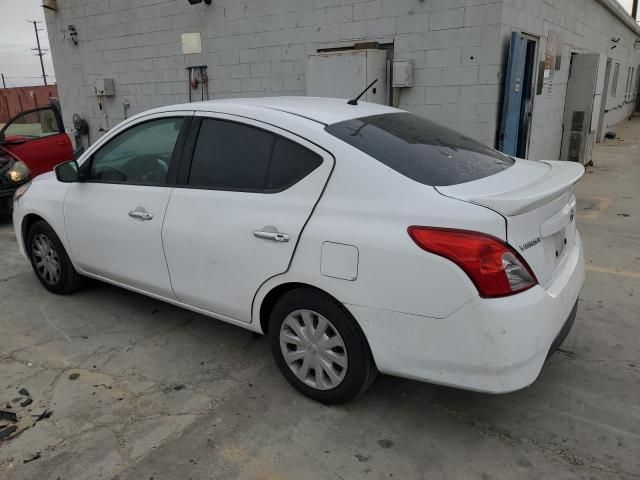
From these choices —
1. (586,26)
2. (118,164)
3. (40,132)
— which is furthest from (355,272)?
(586,26)

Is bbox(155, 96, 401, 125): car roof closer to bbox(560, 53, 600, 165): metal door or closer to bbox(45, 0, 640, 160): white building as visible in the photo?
bbox(45, 0, 640, 160): white building

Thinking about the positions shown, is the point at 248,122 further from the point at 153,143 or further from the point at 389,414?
the point at 389,414

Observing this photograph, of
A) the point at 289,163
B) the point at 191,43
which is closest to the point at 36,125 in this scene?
the point at 191,43

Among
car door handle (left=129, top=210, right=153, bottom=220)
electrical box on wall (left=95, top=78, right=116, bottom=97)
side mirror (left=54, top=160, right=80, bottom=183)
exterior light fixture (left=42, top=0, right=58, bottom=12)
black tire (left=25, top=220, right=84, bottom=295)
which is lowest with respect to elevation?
black tire (left=25, top=220, right=84, bottom=295)

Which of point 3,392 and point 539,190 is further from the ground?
point 539,190

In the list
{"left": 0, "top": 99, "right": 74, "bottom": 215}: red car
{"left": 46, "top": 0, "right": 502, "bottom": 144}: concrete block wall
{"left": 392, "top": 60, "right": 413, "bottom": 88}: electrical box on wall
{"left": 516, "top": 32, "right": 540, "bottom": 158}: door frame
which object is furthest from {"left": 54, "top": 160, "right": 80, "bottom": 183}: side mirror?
{"left": 516, "top": 32, "right": 540, "bottom": 158}: door frame

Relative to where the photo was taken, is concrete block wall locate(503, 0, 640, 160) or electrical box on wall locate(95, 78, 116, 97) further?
electrical box on wall locate(95, 78, 116, 97)

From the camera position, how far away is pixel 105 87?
32.1 feet

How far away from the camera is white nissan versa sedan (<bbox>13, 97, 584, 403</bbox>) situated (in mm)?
2201

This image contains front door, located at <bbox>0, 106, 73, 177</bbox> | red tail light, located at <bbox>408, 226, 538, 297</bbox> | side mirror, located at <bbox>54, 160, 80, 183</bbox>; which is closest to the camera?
red tail light, located at <bbox>408, 226, 538, 297</bbox>

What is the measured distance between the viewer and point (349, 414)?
2.72 metres

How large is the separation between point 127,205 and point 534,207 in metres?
2.54

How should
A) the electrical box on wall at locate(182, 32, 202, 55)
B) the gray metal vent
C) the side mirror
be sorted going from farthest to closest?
the gray metal vent → the electrical box on wall at locate(182, 32, 202, 55) → the side mirror

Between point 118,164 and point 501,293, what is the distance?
2.80 metres
